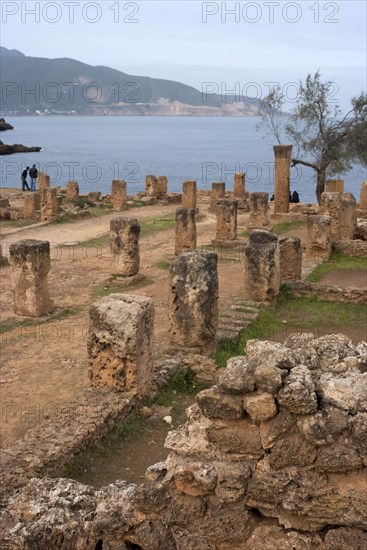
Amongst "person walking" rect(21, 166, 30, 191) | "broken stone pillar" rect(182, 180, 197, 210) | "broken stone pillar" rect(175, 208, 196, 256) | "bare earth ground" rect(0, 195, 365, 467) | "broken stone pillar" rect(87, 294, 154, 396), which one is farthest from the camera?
"person walking" rect(21, 166, 30, 191)

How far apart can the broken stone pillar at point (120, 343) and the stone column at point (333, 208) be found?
1288 centimetres

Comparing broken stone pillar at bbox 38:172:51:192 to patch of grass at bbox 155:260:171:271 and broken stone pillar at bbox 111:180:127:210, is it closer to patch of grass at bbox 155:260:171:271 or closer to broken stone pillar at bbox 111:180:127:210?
broken stone pillar at bbox 111:180:127:210

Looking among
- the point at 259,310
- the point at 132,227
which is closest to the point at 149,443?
the point at 259,310

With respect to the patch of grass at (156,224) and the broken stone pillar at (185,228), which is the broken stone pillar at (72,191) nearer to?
the patch of grass at (156,224)

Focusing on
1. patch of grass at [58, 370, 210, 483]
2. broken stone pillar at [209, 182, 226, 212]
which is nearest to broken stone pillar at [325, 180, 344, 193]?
broken stone pillar at [209, 182, 226, 212]

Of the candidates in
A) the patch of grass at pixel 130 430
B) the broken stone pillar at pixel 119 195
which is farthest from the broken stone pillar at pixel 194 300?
the broken stone pillar at pixel 119 195

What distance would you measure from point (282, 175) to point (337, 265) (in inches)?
340

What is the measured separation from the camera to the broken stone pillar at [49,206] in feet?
84.9

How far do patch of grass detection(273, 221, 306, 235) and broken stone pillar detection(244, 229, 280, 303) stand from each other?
9.65 meters

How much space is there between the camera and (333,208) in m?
20.5

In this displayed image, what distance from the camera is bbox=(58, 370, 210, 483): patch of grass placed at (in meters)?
7.20

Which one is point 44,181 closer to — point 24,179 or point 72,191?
point 72,191

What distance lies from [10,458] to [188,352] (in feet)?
14.4

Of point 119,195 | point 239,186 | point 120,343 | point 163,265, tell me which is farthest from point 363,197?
point 120,343
